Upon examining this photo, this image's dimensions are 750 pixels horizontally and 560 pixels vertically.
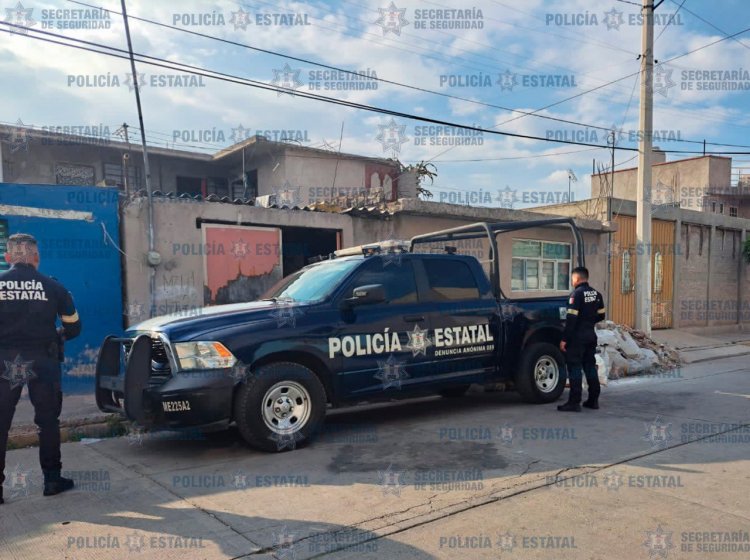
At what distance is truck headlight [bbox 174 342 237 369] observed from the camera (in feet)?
16.7

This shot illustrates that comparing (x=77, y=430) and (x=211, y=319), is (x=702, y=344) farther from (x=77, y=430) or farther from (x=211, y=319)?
(x=77, y=430)

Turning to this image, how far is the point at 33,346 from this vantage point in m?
4.37

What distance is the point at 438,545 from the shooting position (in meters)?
3.43

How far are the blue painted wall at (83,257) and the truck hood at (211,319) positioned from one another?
3221mm

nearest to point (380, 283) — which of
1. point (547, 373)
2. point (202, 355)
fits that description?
point (202, 355)

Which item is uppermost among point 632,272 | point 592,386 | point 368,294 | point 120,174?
point 120,174

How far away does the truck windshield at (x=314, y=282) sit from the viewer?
6000mm

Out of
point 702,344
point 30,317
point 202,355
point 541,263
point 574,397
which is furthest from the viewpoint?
point 702,344

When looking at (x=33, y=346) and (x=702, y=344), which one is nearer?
(x=33, y=346)

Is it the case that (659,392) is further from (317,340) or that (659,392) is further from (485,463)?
(317,340)

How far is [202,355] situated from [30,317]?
1372mm

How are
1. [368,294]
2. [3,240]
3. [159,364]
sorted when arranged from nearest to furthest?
1. [159,364]
2. [368,294]
3. [3,240]

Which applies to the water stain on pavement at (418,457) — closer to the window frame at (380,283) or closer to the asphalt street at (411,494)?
the asphalt street at (411,494)

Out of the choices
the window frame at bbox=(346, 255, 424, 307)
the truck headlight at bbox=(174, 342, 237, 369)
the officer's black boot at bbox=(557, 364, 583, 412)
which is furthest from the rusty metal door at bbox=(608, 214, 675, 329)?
the truck headlight at bbox=(174, 342, 237, 369)
